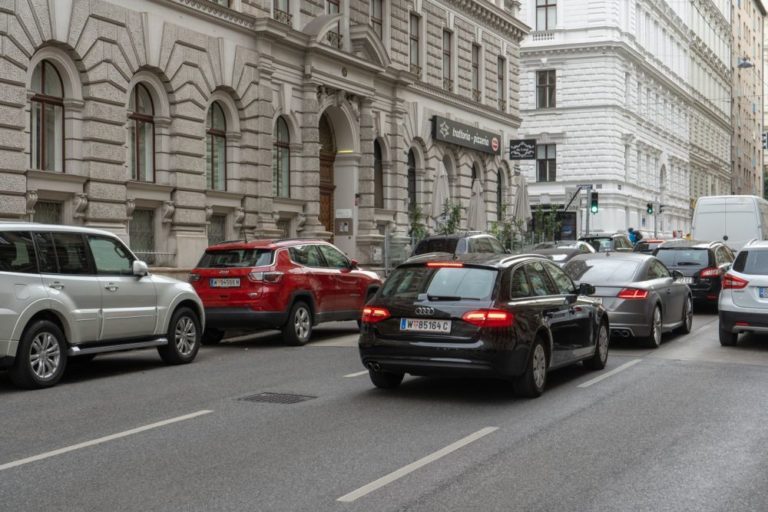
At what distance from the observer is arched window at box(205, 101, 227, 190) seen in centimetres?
2498

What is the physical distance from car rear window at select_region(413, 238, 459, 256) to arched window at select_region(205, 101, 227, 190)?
6.13 metres

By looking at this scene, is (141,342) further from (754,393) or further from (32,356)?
(754,393)

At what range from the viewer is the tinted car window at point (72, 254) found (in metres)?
11.5

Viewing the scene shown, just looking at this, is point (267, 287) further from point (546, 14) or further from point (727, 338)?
point (546, 14)

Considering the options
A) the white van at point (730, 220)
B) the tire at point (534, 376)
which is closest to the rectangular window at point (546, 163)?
the white van at point (730, 220)

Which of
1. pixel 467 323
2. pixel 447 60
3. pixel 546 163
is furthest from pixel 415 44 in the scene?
pixel 467 323

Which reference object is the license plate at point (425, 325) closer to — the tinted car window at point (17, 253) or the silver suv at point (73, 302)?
the silver suv at point (73, 302)

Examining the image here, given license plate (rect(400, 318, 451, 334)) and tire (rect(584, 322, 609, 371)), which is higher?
license plate (rect(400, 318, 451, 334))

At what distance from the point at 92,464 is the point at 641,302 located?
959 centimetres

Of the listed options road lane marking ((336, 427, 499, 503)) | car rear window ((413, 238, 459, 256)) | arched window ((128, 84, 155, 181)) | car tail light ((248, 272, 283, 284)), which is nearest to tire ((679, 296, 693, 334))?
car rear window ((413, 238, 459, 256))

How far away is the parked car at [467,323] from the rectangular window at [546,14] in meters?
49.7

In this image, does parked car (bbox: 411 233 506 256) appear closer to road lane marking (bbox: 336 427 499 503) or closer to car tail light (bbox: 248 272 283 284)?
car tail light (bbox: 248 272 283 284)

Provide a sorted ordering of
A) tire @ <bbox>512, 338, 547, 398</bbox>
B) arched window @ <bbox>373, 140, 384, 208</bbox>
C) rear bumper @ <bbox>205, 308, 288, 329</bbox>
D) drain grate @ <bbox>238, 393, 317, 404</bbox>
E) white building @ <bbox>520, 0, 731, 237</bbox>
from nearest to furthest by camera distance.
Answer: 1. tire @ <bbox>512, 338, 547, 398</bbox>
2. drain grate @ <bbox>238, 393, 317, 404</bbox>
3. rear bumper @ <bbox>205, 308, 288, 329</bbox>
4. arched window @ <bbox>373, 140, 384, 208</bbox>
5. white building @ <bbox>520, 0, 731, 237</bbox>

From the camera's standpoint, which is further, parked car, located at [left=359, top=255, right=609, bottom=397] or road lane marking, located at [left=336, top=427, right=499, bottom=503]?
parked car, located at [left=359, top=255, right=609, bottom=397]
